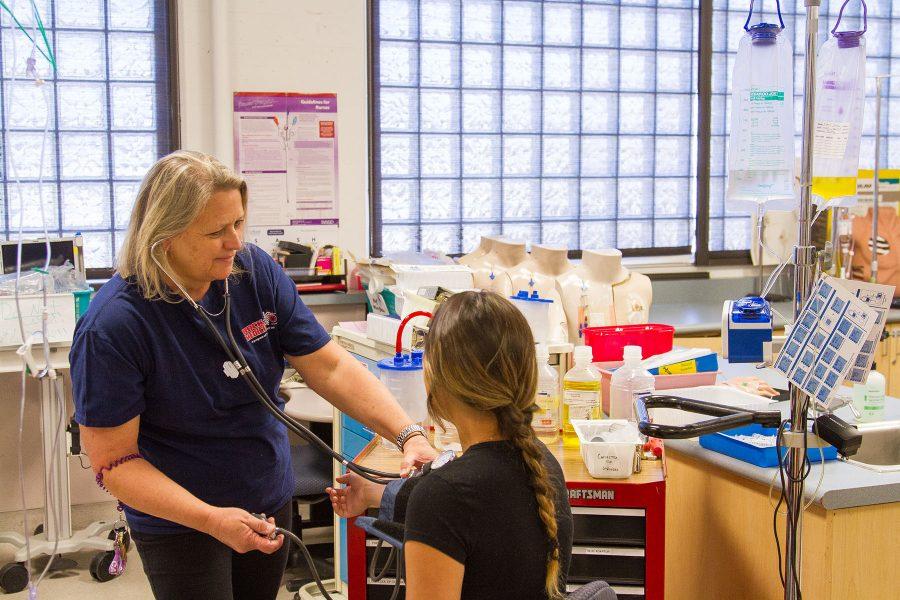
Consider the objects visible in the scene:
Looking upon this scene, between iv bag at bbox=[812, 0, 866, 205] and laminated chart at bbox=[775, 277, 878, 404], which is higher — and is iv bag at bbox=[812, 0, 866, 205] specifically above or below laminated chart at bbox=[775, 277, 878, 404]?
above

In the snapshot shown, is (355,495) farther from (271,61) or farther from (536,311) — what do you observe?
(271,61)

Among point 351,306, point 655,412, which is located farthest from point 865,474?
point 351,306

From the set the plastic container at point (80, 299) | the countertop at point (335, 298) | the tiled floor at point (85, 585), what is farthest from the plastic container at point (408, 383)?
the countertop at point (335, 298)

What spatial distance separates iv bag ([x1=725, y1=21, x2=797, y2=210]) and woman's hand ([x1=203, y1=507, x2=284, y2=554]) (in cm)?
116

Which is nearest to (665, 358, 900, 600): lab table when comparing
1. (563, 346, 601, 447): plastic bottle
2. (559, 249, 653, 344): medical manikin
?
(563, 346, 601, 447): plastic bottle

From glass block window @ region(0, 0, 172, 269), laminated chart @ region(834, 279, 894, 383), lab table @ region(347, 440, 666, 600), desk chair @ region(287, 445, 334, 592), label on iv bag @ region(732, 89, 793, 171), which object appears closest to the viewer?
laminated chart @ region(834, 279, 894, 383)

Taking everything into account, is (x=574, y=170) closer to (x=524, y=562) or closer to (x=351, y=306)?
(x=351, y=306)

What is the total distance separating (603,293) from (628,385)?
1452 mm

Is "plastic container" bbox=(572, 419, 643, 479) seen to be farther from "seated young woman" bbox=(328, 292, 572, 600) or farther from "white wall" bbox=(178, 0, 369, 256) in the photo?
"white wall" bbox=(178, 0, 369, 256)

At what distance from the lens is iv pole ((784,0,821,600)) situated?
5.12 feet

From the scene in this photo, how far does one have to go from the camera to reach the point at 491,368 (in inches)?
48.6

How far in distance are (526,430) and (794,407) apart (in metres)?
0.62

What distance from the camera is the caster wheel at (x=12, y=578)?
10.5ft

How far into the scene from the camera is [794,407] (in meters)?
1.62
